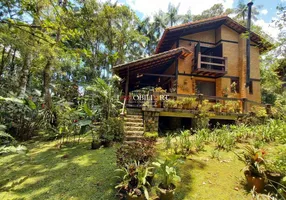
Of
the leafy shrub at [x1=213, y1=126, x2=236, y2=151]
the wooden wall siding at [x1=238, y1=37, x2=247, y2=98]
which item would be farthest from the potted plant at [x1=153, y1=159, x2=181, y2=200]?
the wooden wall siding at [x1=238, y1=37, x2=247, y2=98]

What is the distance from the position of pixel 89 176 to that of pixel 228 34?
1443 centimetres

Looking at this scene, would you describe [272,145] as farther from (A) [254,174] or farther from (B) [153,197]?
(B) [153,197]

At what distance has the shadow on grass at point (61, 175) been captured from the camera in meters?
3.64

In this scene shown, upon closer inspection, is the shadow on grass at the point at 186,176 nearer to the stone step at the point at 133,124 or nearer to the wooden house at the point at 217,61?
the stone step at the point at 133,124

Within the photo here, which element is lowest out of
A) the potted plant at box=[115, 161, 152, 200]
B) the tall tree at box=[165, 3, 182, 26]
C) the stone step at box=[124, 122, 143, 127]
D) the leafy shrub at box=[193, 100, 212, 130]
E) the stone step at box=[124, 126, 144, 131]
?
the potted plant at box=[115, 161, 152, 200]

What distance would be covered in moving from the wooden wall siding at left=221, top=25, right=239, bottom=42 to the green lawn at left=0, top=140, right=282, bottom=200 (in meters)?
10.9

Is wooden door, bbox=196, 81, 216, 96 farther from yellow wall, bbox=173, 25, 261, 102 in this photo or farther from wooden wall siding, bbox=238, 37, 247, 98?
wooden wall siding, bbox=238, 37, 247, 98

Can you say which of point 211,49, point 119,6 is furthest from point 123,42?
point 211,49

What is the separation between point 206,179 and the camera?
13.5 ft

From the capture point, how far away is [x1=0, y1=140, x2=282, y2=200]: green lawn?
3.60 m

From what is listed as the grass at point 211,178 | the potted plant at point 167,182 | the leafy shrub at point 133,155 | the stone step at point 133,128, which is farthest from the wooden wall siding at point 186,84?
the potted plant at point 167,182

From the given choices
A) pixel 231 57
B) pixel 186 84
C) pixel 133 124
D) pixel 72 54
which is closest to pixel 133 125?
pixel 133 124

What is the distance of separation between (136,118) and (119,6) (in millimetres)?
15080

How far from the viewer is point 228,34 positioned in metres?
13.8
